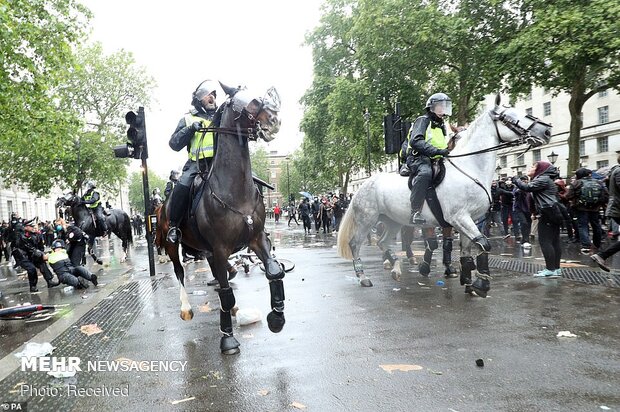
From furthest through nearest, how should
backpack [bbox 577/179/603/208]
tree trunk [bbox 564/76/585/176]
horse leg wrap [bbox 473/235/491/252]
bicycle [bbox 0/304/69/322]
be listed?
tree trunk [bbox 564/76/585/176] → backpack [bbox 577/179/603/208] → bicycle [bbox 0/304/69/322] → horse leg wrap [bbox 473/235/491/252]

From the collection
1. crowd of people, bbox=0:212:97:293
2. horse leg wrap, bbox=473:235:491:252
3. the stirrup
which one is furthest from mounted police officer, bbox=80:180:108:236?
horse leg wrap, bbox=473:235:491:252

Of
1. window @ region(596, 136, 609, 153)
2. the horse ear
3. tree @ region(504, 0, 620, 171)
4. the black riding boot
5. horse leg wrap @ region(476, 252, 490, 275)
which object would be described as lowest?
horse leg wrap @ region(476, 252, 490, 275)

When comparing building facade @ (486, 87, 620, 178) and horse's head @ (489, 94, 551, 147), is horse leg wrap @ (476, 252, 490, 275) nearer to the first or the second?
horse's head @ (489, 94, 551, 147)

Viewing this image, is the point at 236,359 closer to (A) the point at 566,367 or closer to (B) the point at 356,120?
(A) the point at 566,367

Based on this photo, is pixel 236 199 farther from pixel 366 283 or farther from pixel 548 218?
pixel 548 218

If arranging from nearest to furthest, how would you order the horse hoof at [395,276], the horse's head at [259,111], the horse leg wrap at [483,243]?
1. the horse's head at [259,111]
2. the horse leg wrap at [483,243]
3. the horse hoof at [395,276]

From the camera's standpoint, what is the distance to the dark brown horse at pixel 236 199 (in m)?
4.61

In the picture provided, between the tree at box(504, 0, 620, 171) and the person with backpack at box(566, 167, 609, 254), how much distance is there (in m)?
7.07

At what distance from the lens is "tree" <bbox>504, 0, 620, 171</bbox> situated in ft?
52.9

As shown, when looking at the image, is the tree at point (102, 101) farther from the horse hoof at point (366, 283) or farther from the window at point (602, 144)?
the window at point (602, 144)

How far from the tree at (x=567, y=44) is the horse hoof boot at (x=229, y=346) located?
16914 millimetres

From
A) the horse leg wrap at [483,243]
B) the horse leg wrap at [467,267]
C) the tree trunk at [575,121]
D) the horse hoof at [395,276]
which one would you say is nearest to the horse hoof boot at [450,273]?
the horse hoof at [395,276]

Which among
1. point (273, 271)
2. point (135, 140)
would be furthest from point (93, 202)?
point (273, 271)

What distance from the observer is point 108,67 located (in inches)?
1652
